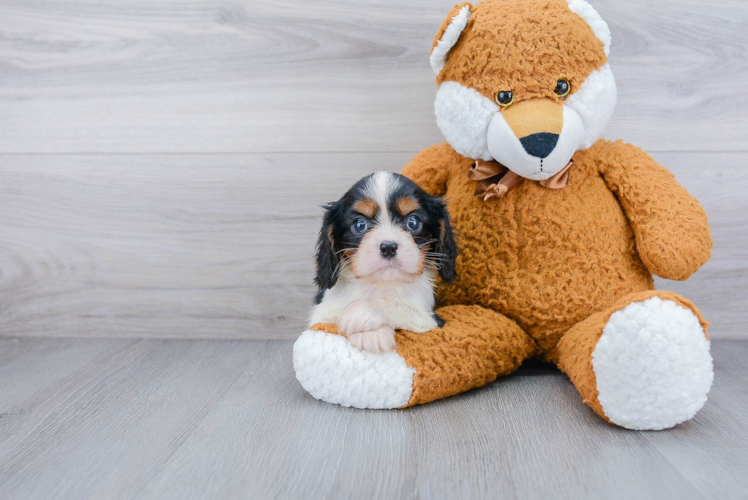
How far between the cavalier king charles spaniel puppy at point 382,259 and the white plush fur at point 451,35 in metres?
0.33

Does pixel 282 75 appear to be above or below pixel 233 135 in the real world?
above

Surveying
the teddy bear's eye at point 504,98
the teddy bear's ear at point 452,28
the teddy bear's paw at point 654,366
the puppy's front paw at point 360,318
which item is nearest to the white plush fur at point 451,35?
the teddy bear's ear at point 452,28

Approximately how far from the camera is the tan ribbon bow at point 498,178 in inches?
54.8

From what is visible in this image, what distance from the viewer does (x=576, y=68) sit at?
1310 mm

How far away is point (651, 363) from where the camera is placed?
1.06 meters

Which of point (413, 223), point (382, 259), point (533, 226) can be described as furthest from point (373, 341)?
point (533, 226)

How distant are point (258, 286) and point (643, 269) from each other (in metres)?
1.17

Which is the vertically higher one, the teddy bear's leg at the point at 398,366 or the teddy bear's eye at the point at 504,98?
the teddy bear's eye at the point at 504,98

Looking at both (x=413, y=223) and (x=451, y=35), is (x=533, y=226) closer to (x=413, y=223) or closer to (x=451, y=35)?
(x=413, y=223)

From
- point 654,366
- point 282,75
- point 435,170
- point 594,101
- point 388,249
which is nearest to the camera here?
point 654,366

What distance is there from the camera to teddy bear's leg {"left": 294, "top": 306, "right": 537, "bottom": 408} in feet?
4.04

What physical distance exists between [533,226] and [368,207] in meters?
0.42

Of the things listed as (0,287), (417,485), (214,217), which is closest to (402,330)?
(417,485)

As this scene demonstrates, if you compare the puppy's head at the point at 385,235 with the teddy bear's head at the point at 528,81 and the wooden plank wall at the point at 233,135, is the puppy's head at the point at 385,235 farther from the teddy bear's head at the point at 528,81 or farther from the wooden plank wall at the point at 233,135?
the wooden plank wall at the point at 233,135
